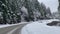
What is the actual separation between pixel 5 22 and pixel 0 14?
5.42 m

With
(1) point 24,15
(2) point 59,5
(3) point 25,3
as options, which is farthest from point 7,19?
(3) point 25,3

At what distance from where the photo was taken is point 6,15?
5638 cm

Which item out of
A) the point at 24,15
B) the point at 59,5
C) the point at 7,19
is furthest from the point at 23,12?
the point at 59,5

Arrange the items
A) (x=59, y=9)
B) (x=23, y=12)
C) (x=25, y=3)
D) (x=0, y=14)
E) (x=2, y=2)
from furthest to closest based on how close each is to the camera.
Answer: (x=25, y=3) < (x=23, y=12) < (x=2, y=2) < (x=0, y=14) < (x=59, y=9)

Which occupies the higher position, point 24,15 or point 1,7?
point 1,7

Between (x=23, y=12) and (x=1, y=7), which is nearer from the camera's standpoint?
(x=1, y=7)

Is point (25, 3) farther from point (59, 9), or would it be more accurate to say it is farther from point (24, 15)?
point (59, 9)

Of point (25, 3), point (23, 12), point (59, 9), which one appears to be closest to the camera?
point (59, 9)

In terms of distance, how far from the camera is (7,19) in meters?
57.3

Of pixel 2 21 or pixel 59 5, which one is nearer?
pixel 59 5

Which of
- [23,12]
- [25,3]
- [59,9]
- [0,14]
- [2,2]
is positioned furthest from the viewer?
[25,3]

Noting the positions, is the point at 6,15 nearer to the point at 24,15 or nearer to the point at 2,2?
the point at 2,2

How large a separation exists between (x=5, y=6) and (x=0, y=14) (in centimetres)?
495

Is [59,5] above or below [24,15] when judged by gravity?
above
